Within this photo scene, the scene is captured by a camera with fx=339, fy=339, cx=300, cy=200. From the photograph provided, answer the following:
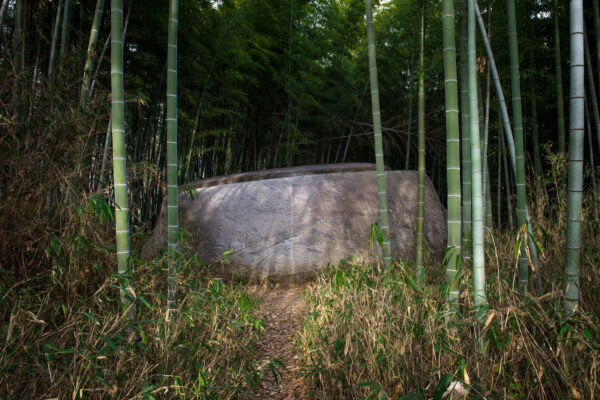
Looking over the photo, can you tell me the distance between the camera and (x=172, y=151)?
1857mm

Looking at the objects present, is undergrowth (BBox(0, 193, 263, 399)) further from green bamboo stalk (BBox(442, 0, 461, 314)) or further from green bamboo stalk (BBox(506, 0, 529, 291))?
green bamboo stalk (BBox(506, 0, 529, 291))

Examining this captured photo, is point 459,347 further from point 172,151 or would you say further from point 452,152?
point 172,151

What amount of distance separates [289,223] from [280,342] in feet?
4.45

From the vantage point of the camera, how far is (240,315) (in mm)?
2121

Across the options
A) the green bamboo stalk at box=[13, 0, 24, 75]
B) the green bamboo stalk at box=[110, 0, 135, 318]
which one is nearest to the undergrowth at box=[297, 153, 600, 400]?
the green bamboo stalk at box=[110, 0, 135, 318]

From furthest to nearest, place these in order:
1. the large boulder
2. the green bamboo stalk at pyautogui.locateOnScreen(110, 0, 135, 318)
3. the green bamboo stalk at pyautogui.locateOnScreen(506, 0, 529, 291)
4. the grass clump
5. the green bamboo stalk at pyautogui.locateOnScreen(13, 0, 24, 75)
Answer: the large boulder → the green bamboo stalk at pyautogui.locateOnScreen(13, 0, 24, 75) → the green bamboo stalk at pyautogui.locateOnScreen(506, 0, 529, 291) → the green bamboo stalk at pyautogui.locateOnScreen(110, 0, 135, 318) → the grass clump

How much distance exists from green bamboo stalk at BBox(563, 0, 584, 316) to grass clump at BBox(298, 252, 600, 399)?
5.4 inches

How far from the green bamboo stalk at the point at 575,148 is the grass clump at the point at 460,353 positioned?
0.45 ft

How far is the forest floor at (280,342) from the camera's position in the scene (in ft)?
5.26

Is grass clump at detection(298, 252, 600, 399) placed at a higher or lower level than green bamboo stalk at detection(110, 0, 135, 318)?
lower

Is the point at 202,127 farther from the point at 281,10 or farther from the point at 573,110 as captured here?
the point at 573,110

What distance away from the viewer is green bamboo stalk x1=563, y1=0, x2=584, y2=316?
1.28 meters

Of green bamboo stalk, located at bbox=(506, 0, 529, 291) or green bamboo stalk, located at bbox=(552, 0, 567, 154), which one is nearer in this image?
green bamboo stalk, located at bbox=(506, 0, 529, 291)

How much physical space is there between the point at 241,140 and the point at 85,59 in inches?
152
